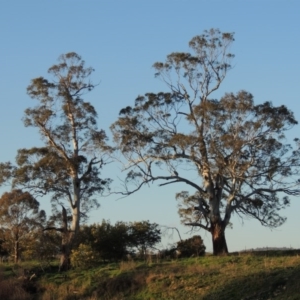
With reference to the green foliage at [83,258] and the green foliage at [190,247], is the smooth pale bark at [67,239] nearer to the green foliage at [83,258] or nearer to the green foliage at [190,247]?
the green foliage at [83,258]

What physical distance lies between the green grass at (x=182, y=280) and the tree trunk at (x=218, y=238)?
3150mm

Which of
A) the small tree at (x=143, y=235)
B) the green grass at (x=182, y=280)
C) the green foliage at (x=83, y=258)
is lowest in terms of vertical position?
the green grass at (x=182, y=280)

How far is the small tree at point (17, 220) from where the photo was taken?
50.8 m

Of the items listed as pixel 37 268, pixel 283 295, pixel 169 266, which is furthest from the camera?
pixel 37 268

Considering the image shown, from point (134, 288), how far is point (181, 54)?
59.3ft

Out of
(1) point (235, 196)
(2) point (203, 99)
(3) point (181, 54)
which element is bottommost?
(1) point (235, 196)

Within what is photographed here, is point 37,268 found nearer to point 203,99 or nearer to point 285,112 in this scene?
point 203,99

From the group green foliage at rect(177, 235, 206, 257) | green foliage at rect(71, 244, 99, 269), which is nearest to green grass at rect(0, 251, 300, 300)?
green foliage at rect(71, 244, 99, 269)

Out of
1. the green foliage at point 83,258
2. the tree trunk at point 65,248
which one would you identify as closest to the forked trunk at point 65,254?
the tree trunk at point 65,248

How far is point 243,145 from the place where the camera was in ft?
131

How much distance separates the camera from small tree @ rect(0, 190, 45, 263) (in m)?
50.8

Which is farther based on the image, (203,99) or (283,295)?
(203,99)

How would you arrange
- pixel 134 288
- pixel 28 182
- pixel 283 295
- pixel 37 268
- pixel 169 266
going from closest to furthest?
pixel 283 295 → pixel 134 288 → pixel 169 266 → pixel 37 268 → pixel 28 182

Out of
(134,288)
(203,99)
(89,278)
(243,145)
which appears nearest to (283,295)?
(134,288)
